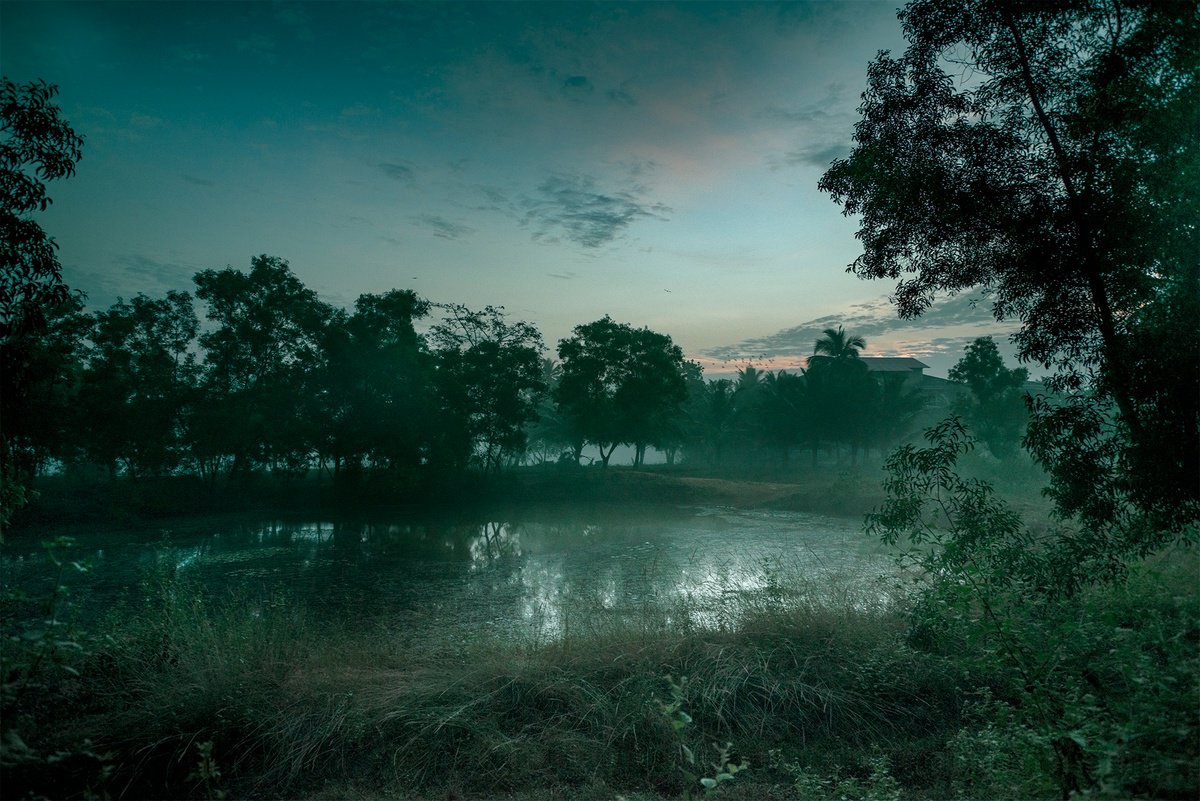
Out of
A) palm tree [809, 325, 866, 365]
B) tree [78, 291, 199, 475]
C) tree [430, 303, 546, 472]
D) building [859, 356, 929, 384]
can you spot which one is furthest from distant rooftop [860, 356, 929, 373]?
tree [78, 291, 199, 475]

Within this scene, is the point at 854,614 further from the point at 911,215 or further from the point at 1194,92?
the point at 1194,92

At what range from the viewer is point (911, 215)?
5250 mm

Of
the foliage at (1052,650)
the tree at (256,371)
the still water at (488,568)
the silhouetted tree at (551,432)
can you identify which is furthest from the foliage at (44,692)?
the silhouetted tree at (551,432)

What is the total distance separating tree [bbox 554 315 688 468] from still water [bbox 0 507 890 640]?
13.6 m

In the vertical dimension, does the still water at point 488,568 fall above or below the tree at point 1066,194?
below

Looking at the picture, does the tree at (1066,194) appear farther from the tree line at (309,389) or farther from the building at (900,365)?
the building at (900,365)

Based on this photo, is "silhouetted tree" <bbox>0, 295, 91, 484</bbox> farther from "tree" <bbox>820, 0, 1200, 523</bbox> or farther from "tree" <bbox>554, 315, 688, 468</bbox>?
A: "tree" <bbox>554, 315, 688, 468</bbox>

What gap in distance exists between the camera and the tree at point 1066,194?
4.02m

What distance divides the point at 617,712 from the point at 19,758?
3.43m

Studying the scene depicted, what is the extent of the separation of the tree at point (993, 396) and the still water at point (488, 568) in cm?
1179

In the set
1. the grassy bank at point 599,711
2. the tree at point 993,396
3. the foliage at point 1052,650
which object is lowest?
the grassy bank at point 599,711

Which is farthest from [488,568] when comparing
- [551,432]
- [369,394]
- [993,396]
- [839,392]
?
[551,432]

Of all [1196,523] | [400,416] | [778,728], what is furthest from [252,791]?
[400,416]

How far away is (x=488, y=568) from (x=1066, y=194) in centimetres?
1101
